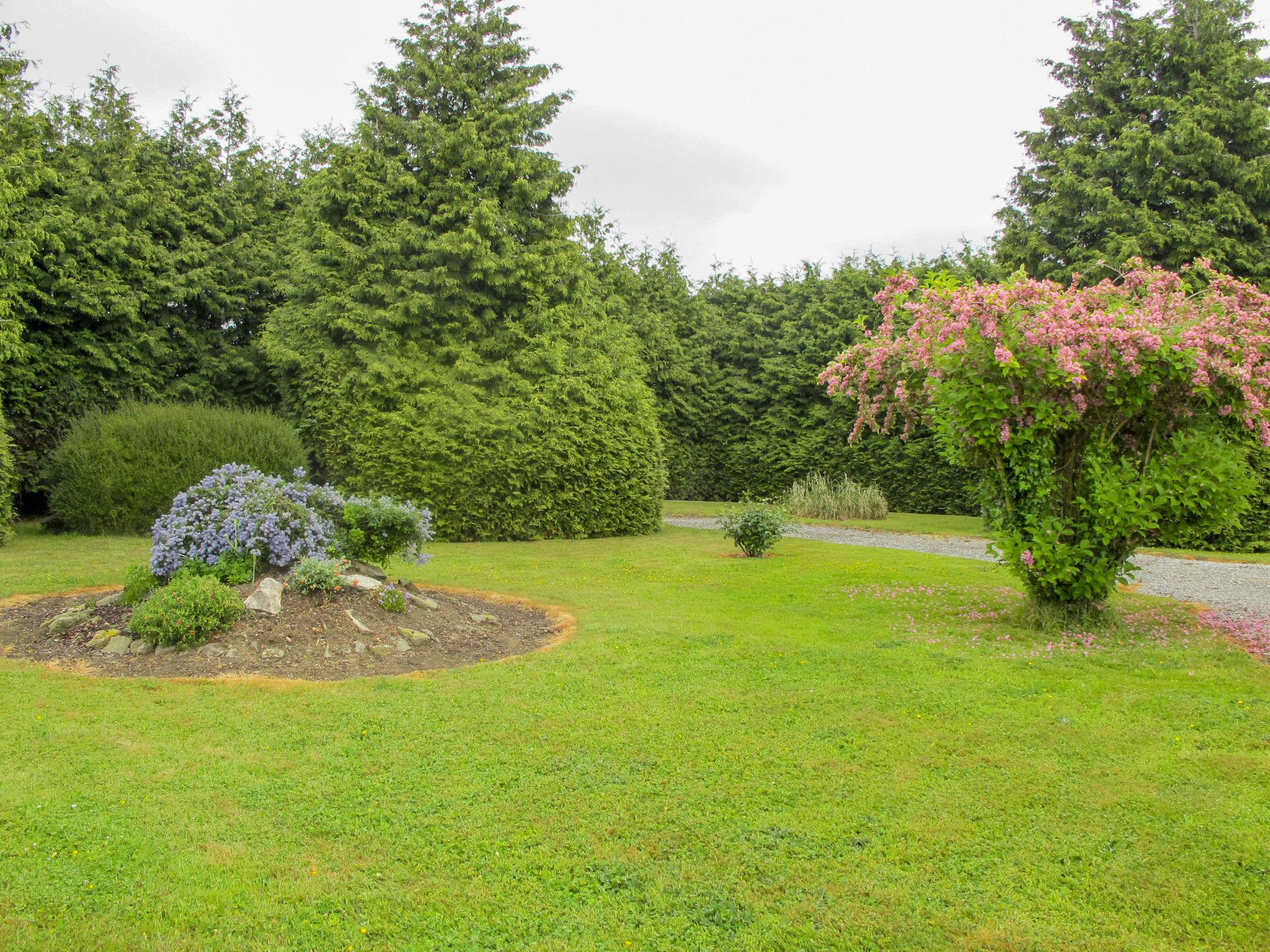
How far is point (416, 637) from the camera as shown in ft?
24.5

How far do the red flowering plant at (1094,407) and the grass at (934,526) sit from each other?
8031 mm

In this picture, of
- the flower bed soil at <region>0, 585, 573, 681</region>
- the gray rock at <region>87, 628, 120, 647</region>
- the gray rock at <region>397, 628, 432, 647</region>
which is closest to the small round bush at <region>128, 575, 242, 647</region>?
the flower bed soil at <region>0, 585, 573, 681</region>

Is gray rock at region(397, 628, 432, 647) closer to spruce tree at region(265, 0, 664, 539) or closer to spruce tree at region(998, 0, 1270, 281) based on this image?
spruce tree at region(265, 0, 664, 539)

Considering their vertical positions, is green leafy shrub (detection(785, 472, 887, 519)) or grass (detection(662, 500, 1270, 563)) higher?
green leafy shrub (detection(785, 472, 887, 519))

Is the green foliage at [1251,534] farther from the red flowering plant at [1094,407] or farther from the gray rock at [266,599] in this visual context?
the gray rock at [266,599]

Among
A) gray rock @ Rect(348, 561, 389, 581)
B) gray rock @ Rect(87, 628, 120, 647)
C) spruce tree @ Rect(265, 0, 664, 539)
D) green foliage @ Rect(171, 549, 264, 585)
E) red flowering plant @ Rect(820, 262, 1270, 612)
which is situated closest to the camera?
red flowering plant @ Rect(820, 262, 1270, 612)

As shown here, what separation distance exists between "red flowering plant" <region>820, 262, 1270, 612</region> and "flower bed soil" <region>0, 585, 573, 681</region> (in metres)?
4.23

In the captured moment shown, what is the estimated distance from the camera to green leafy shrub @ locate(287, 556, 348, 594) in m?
7.71

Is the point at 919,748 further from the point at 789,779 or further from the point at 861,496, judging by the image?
the point at 861,496

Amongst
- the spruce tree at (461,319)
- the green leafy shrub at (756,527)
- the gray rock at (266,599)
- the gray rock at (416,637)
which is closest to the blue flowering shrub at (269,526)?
the gray rock at (266,599)

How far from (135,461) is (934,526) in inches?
630

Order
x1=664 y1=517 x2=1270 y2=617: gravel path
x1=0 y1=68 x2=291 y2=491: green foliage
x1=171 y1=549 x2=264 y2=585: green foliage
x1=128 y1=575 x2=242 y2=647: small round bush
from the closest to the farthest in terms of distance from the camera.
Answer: x1=128 y1=575 x2=242 y2=647: small round bush, x1=171 y1=549 x2=264 y2=585: green foliage, x1=664 y1=517 x2=1270 y2=617: gravel path, x1=0 y1=68 x2=291 y2=491: green foliage

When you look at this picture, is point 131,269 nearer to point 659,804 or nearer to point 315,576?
point 315,576

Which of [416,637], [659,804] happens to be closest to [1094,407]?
[659,804]
